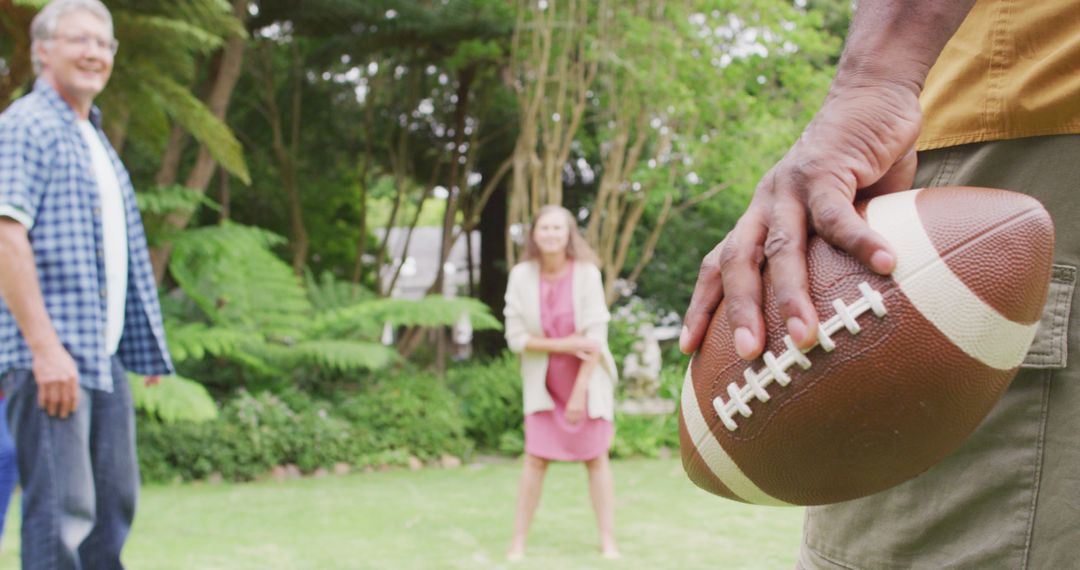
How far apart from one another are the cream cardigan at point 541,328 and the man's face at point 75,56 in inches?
103

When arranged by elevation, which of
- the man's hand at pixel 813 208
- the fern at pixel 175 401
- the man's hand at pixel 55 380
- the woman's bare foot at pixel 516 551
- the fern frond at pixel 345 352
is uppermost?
the man's hand at pixel 813 208

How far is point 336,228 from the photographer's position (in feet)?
46.9

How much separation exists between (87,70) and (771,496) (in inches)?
104

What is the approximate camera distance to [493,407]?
31.1 ft

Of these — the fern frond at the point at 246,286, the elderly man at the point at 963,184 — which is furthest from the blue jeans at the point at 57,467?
the fern frond at the point at 246,286

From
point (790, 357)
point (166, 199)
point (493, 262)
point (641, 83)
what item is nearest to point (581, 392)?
point (790, 357)

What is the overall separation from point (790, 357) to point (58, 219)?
8.08 ft

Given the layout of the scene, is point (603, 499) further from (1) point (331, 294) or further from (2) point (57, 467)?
(1) point (331, 294)

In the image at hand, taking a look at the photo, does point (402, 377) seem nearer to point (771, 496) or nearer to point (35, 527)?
point (35, 527)

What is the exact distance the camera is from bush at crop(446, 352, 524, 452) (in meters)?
9.46

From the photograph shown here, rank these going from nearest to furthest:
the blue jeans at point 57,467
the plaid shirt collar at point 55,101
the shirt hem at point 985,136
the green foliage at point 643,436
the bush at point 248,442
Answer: the shirt hem at point 985,136
the blue jeans at point 57,467
the plaid shirt collar at point 55,101
the bush at point 248,442
the green foliage at point 643,436

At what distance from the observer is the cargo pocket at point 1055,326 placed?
1.19m

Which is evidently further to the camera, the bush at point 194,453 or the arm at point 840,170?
the bush at point 194,453

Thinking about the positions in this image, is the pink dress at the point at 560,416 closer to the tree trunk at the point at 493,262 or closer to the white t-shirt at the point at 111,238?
the white t-shirt at the point at 111,238
